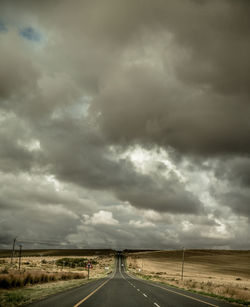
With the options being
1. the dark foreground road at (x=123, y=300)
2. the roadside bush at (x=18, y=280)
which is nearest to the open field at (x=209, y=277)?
the dark foreground road at (x=123, y=300)

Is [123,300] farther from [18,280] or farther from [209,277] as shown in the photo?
[209,277]

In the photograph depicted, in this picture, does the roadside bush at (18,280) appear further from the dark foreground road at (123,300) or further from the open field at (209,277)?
the open field at (209,277)

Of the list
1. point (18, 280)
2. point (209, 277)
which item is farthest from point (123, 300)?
point (209, 277)

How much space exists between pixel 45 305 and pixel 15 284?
45.8 ft

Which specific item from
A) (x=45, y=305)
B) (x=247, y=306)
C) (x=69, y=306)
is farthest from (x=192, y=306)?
(x=45, y=305)

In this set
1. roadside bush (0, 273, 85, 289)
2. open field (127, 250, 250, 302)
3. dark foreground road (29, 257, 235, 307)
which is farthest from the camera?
open field (127, 250, 250, 302)

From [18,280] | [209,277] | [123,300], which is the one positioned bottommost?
[209,277]

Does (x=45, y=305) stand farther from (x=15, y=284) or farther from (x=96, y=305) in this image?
(x=15, y=284)

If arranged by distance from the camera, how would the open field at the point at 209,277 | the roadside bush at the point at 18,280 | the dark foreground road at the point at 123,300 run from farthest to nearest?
1. the open field at the point at 209,277
2. the roadside bush at the point at 18,280
3. the dark foreground road at the point at 123,300

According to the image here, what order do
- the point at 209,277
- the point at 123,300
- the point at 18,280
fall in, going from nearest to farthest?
1. the point at 123,300
2. the point at 18,280
3. the point at 209,277

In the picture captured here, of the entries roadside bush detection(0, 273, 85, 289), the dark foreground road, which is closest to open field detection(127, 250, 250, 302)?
the dark foreground road

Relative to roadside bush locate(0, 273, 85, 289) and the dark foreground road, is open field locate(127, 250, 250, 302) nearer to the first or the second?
the dark foreground road

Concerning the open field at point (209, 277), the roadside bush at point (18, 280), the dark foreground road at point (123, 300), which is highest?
the dark foreground road at point (123, 300)

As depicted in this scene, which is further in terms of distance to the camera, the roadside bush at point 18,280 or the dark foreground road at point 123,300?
the roadside bush at point 18,280
